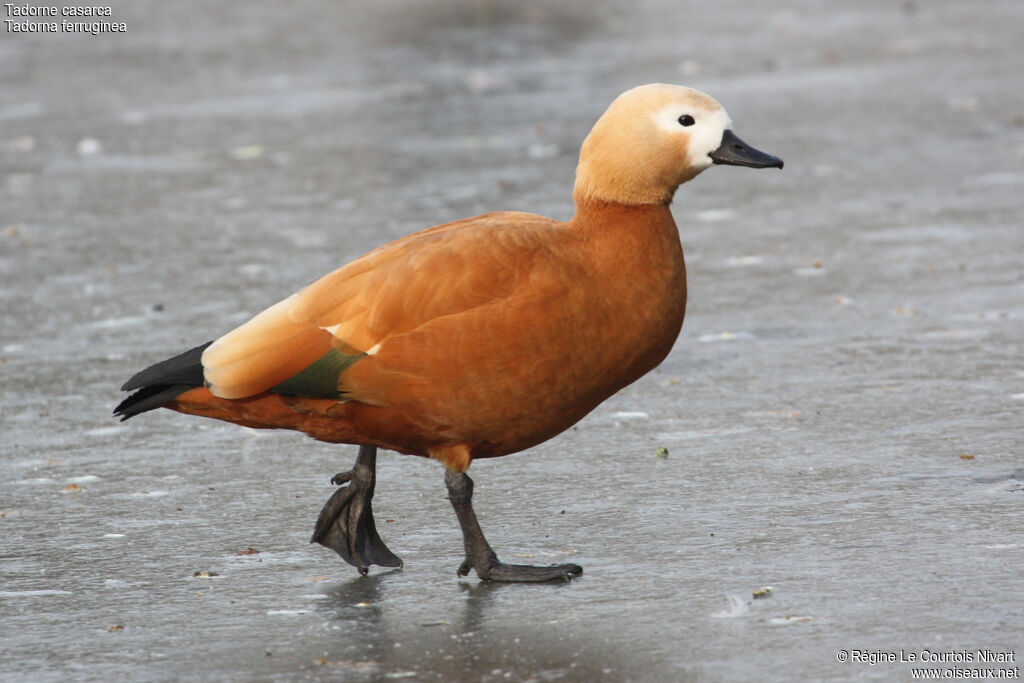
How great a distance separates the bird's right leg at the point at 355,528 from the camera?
4.37 meters

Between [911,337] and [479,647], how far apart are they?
3.09 m

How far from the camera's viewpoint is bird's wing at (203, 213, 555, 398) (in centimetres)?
419

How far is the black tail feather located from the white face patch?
55.0 inches

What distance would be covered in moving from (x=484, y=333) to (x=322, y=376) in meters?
0.45

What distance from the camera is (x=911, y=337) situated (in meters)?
6.28

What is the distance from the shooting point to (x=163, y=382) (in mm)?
4285

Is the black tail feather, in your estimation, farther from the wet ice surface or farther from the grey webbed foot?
the grey webbed foot

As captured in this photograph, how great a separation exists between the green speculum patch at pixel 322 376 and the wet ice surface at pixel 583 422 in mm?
545

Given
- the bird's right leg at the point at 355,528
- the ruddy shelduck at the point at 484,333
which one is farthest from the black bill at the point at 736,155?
the bird's right leg at the point at 355,528

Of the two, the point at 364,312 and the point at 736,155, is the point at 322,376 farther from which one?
the point at 736,155

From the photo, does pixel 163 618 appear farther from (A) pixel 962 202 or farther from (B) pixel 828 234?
(A) pixel 962 202

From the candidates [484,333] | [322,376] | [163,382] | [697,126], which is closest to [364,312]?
[322,376]

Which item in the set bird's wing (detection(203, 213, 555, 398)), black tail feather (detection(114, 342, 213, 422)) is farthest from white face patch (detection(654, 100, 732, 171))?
black tail feather (detection(114, 342, 213, 422))

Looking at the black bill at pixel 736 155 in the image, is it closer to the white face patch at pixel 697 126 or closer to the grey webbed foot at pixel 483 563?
the white face patch at pixel 697 126
